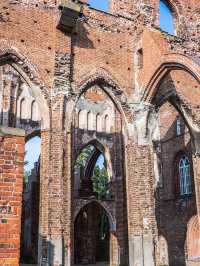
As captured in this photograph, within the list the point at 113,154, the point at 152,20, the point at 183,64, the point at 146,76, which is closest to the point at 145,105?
the point at 146,76

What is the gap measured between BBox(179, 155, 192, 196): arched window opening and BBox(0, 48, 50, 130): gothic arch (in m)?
9.68

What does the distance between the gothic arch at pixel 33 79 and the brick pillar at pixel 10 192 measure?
257 inches

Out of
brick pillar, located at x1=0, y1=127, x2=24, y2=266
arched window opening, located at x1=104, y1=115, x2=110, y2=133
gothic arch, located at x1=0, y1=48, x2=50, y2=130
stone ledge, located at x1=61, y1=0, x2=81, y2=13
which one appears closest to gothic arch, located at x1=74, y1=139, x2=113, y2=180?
arched window opening, located at x1=104, y1=115, x2=110, y2=133

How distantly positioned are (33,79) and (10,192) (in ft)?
23.6

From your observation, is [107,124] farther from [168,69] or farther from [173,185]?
[168,69]

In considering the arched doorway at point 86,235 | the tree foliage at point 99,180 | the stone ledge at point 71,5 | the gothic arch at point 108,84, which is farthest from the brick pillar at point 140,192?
the tree foliage at point 99,180

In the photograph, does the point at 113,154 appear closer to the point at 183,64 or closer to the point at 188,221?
the point at 188,221

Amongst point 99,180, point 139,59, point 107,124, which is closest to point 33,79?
point 139,59

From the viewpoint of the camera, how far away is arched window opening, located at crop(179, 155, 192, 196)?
18161 mm

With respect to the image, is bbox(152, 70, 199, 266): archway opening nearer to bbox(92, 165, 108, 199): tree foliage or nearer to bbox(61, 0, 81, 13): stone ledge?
bbox(61, 0, 81, 13): stone ledge

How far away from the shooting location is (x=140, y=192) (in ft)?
36.8

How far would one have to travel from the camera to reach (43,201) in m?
9.90

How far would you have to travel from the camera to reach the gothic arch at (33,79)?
10.5 m

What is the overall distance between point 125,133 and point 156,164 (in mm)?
8166
